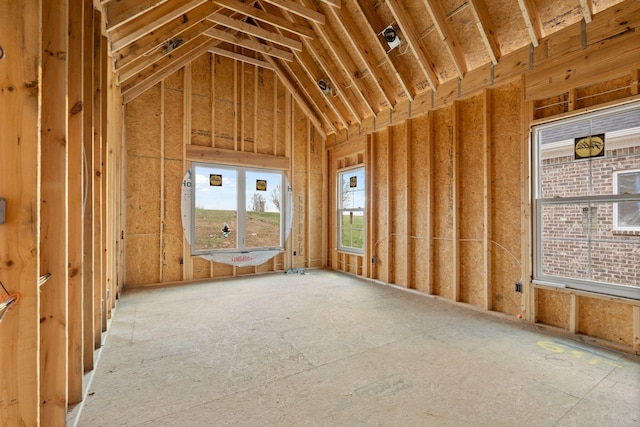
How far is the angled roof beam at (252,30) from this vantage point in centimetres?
439

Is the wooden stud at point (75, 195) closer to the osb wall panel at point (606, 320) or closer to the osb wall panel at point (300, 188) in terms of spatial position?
the osb wall panel at point (606, 320)

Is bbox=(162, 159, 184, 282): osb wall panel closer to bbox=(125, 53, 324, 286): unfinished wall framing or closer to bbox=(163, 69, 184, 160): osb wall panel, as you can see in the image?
bbox=(125, 53, 324, 286): unfinished wall framing

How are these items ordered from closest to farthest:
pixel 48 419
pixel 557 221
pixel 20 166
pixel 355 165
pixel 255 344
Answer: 1. pixel 20 166
2. pixel 48 419
3. pixel 255 344
4. pixel 557 221
5. pixel 355 165

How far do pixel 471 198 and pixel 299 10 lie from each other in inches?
144

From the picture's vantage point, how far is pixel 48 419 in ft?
5.12

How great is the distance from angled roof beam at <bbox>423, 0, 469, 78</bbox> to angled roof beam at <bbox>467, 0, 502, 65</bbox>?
372 mm

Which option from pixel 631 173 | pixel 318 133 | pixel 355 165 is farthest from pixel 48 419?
pixel 318 133

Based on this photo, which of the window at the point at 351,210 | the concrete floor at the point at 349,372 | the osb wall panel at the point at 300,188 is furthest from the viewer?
the osb wall panel at the point at 300,188

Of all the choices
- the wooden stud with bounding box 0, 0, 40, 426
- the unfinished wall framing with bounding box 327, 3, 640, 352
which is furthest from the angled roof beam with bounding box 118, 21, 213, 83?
the wooden stud with bounding box 0, 0, 40, 426

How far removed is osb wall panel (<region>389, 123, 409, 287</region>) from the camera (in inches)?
197

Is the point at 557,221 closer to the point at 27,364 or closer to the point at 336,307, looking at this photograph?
the point at 336,307

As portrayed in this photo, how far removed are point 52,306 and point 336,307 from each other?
2.96 metres

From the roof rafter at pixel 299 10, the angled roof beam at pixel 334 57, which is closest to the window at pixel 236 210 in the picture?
the angled roof beam at pixel 334 57

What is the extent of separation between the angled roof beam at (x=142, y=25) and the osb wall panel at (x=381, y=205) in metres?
3.61
